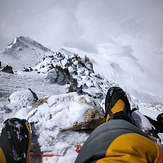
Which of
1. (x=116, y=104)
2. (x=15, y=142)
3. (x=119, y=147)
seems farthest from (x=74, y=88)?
(x=119, y=147)

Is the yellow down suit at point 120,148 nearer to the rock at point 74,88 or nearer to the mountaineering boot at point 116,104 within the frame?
the mountaineering boot at point 116,104

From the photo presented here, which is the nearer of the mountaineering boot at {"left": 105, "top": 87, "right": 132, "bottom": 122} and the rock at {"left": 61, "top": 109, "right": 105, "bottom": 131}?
the rock at {"left": 61, "top": 109, "right": 105, "bottom": 131}

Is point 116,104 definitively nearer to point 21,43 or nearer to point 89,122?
point 89,122

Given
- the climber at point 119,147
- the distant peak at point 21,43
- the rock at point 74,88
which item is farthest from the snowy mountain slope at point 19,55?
the climber at point 119,147

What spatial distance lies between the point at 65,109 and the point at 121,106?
0.77 metres

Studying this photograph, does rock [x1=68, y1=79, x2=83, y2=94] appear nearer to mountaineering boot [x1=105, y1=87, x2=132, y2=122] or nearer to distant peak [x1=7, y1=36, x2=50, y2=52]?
mountaineering boot [x1=105, y1=87, x2=132, y2=122]

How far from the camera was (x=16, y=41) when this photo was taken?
28000mm

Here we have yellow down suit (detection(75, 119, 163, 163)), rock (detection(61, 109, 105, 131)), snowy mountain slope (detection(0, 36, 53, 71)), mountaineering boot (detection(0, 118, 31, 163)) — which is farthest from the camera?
snowy mountain slope (detection(0, 36, 53, 71))

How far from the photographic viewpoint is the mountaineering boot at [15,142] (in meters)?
1.65

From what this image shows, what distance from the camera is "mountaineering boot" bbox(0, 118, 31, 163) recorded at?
1.65 meters

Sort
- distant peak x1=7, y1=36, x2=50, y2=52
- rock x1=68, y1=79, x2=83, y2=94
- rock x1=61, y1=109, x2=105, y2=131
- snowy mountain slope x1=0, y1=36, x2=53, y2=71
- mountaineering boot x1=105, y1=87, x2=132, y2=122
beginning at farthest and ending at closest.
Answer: distant peak x1=7, y1=36, x2=50, y2=52
snowy mountain slope x1=0, y1=36, x2=53, y2=71
rock x1=68, y1=79, x2=83, y2=94
mountaineering boot x1=105, y1=87, x2=132, y2=122
rock x1=61, y1=109, x2=105, y2=131

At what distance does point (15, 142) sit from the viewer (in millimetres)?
1790

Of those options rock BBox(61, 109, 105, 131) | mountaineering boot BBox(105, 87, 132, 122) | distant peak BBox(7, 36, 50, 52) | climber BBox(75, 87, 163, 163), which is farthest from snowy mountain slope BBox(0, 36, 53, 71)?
climber BBox(75, 87, 163, 163)

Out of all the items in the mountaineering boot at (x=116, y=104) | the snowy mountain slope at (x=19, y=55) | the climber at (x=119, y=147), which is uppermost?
the climber at (x=119, y=147)
